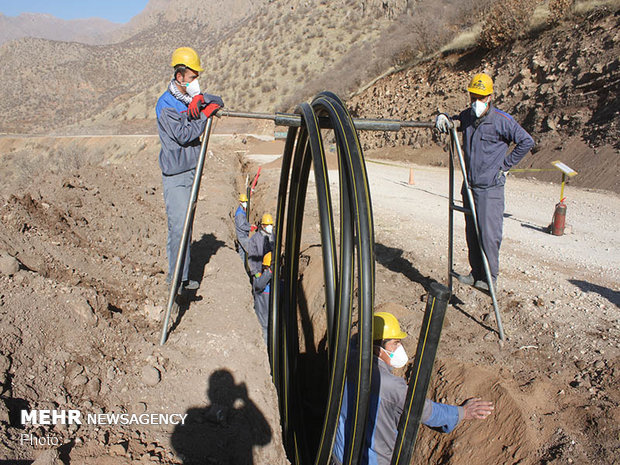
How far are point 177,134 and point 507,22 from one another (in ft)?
63.9

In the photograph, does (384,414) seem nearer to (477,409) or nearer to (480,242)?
(477,409)

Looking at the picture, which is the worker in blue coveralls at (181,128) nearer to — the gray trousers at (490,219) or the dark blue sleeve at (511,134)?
the gray trousers at (490,219)

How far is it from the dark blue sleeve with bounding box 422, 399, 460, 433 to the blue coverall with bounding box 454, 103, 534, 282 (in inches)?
76.0

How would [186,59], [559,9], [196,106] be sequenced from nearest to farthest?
[196,106] < [186,59] < [559,9]

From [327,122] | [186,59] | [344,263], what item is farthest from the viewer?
[186,59]

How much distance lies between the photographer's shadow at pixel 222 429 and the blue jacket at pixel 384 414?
61cm

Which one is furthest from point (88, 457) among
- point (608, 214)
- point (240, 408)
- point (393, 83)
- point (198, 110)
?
point (393, 83)

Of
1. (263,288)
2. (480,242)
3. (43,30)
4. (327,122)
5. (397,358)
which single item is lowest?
(263,288)

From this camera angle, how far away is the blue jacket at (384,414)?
2979 millimetres

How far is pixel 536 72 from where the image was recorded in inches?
675

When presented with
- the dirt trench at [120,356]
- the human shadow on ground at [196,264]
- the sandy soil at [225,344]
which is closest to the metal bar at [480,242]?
the sandy soil at [225,344]

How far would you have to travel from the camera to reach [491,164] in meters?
4.68

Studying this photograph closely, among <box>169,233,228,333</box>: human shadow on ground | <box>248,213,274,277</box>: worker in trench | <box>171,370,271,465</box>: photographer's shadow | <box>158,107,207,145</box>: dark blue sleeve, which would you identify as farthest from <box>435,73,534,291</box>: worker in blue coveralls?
<box>248,213,274,277</box>: worker in trench

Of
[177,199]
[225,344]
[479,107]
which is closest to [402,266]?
[479,107]
